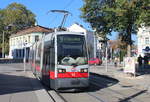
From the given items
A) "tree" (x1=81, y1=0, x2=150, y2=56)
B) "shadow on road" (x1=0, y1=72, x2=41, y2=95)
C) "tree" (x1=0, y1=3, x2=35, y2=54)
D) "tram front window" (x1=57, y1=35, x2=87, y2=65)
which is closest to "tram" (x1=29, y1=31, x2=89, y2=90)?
"tram front window" (x1=57, y1=35, x2=87, y2=65)

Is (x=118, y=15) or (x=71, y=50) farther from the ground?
(x=118, y=15)

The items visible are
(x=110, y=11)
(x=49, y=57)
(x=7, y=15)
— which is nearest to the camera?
(x=49, y=57)

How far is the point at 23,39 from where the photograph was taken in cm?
8856

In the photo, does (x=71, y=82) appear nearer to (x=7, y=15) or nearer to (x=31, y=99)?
(x=31, y=99)

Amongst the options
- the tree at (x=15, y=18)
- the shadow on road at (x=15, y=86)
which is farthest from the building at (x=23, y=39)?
the shadow on road at (x=15, y=86)

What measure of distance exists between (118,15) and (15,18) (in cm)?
7657

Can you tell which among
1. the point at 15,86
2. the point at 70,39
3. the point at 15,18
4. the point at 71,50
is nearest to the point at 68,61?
the point at 71,50

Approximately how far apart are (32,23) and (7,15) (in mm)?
9864

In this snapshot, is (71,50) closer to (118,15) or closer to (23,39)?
(118,15)

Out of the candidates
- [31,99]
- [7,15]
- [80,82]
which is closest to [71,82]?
[80,82]

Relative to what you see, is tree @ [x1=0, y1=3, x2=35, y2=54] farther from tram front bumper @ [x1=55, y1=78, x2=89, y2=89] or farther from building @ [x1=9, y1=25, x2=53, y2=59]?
tram front bumper @ [x1=55, y1=78, x2=89, y2=89]

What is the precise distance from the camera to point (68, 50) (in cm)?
1627

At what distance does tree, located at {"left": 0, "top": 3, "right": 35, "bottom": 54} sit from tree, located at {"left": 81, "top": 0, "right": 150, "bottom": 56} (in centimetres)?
6956

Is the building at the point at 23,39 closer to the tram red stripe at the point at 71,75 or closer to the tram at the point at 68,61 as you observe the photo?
the tram at the point at 68,61
